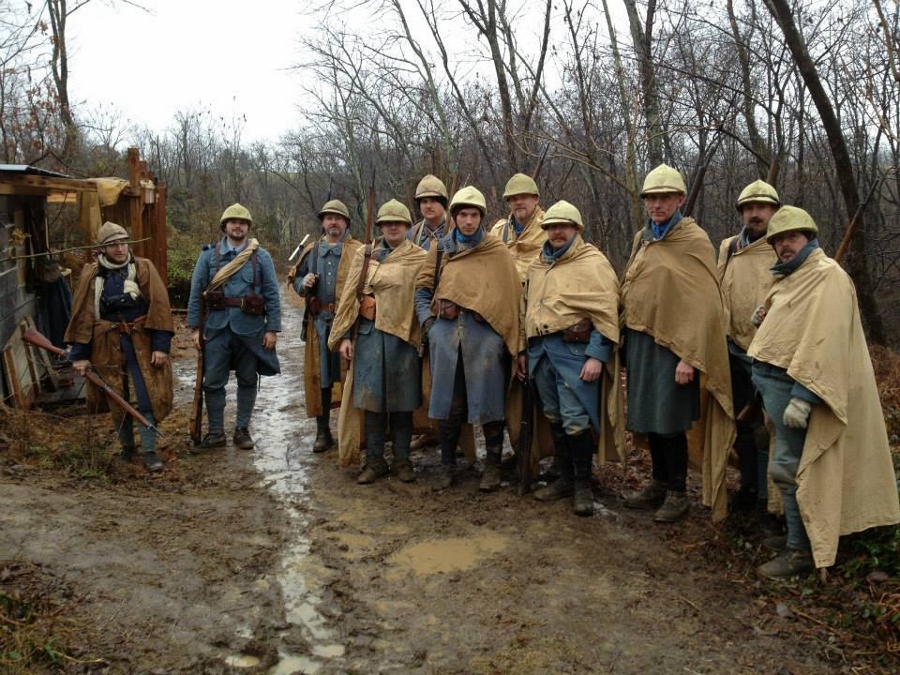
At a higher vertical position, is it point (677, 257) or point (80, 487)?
point (677, 257)

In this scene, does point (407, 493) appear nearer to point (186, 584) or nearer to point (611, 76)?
point (186, 584)

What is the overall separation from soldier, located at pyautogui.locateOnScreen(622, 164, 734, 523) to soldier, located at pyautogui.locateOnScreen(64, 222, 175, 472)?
144 inches

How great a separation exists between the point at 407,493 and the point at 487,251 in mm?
1867

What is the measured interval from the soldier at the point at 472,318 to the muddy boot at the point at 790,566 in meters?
1.98

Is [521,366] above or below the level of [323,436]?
above

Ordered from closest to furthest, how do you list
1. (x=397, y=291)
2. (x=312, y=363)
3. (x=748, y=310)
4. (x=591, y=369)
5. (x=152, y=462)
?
(x=748, y=310), (x=591, y=369), (x=397, y=291), (x=152, y=462), (x=312, y=363)

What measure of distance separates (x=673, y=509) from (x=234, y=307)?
12.8 feet

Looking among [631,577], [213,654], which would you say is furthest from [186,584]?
[631,577]

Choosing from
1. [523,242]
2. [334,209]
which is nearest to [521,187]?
[523,242]

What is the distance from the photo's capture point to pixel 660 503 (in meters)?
4.92

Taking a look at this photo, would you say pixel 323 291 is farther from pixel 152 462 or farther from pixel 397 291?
pixel 152 462

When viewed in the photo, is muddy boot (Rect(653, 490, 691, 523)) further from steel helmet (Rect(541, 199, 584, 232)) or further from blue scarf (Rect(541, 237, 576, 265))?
steel helmet (Rect(541, 199, 584, 232))

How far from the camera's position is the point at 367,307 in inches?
215

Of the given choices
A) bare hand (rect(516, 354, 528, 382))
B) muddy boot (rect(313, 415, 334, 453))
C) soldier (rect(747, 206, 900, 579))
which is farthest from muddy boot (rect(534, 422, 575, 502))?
muddy boot (rect(313, 415, 334, 453))
